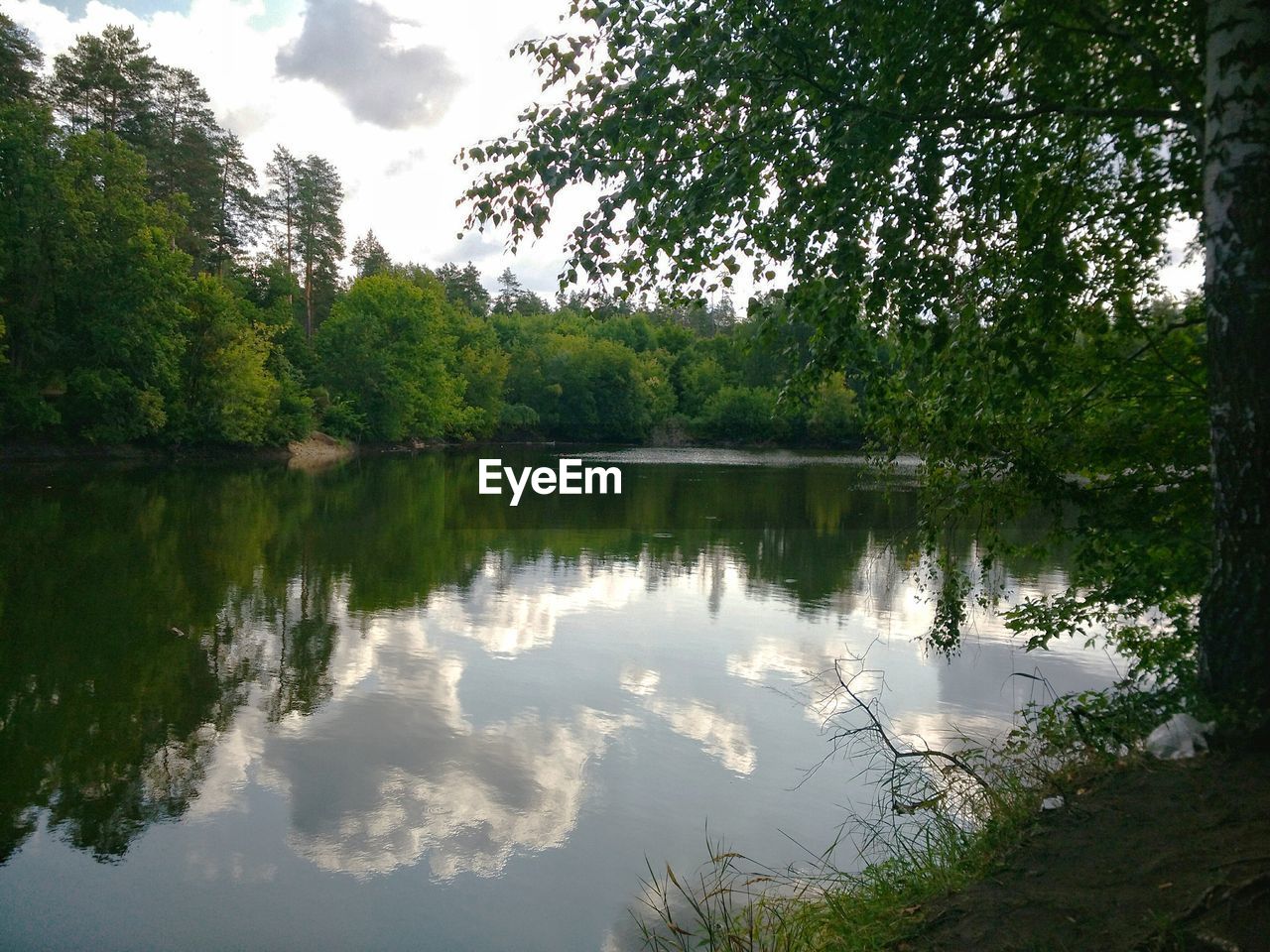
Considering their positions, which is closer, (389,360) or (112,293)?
(112,293)

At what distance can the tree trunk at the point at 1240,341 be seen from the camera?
14.1ft

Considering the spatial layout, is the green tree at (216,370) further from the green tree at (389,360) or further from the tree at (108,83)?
the green tree at (389,360)

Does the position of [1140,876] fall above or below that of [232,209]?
below

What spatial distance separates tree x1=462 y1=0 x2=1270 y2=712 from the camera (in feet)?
17.2

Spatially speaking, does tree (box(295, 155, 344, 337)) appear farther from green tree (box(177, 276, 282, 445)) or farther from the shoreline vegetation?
the shoreline vegetation

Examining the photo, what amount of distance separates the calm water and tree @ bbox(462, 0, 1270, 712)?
8.24 feet

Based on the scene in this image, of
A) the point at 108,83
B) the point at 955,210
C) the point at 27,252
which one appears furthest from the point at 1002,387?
the point at 108,83

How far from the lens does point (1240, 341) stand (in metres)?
4.34

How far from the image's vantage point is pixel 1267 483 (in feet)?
14.0

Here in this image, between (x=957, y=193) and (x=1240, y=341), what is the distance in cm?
233

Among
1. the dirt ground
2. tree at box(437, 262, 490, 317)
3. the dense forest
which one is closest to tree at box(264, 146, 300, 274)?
the dense forest

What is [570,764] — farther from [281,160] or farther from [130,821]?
[281,160]

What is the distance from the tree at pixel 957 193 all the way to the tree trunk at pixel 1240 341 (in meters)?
0.02

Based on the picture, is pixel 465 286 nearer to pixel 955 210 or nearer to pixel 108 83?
pixel 108 83
